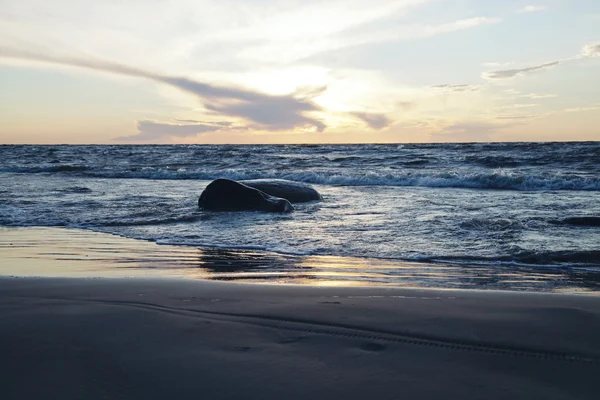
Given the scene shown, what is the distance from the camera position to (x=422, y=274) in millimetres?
3928

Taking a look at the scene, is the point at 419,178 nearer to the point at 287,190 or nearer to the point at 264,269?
the point at 287,190

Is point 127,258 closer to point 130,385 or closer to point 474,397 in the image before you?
point 130,385

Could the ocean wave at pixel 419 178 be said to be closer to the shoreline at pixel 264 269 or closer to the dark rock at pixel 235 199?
the dark rock at pixel 235 199

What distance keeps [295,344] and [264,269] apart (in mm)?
2107

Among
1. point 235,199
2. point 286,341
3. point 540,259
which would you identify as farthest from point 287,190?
point 286,341

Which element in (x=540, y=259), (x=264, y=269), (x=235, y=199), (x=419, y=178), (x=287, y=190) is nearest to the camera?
(x=264, y=269)

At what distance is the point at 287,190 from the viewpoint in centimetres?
1015

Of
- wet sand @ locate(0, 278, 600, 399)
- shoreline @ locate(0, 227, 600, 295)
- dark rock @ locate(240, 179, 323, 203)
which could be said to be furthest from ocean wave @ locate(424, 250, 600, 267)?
dark rock @ locate(240, 179, 323, 203)

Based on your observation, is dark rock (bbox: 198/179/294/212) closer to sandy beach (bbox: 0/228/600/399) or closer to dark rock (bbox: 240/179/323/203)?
dark rock (bbox: 240/179/323/203)

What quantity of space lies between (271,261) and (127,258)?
135 cm

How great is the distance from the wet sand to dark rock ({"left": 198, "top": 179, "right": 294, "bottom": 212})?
5.45 meters

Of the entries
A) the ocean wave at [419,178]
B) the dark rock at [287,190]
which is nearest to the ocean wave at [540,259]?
the dark rock at [287,190]

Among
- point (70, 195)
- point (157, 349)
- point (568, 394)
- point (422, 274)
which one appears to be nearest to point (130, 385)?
point (157, 349)

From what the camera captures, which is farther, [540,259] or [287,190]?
[287,190]
